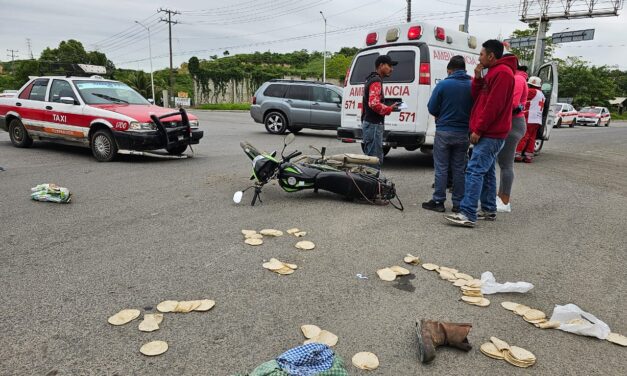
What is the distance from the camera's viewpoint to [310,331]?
99.6 inches

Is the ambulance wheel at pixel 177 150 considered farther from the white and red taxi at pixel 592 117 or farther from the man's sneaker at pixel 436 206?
the white and red taxi at pixel 592 117

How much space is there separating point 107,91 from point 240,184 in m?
4.36

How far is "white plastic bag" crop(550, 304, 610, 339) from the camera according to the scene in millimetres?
2613

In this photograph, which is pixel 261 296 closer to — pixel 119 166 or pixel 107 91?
pixel 119 166

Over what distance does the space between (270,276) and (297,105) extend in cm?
1191

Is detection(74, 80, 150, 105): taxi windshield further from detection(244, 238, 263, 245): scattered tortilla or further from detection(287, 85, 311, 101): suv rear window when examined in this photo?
detection(287, 85, 311, 101): suv rear window

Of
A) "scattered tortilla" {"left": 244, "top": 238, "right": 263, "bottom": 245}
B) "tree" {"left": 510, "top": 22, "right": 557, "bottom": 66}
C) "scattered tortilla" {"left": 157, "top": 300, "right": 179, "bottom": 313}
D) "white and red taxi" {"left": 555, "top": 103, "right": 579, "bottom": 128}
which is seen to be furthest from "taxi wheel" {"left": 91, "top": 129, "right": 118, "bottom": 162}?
"tree" {"left": 510, "top": 22, "right": 557, "bottom": 66}

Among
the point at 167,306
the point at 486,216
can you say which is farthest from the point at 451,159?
the point at 167,306

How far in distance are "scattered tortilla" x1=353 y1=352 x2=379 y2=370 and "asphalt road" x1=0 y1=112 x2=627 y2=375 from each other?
0.05 metres

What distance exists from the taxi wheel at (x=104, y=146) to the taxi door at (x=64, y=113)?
24 centimetres

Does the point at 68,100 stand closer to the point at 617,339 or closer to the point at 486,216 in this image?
the point at 486,216

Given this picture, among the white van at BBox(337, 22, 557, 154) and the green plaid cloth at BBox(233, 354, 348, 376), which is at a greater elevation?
the white van at BBox(337, 22, 557, 154)

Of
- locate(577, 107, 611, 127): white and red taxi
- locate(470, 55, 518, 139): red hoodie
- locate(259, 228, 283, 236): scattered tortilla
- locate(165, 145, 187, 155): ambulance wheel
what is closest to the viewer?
locate(259, 228, 283, 236): scattered tortilla

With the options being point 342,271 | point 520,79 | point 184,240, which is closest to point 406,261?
point 342,271
